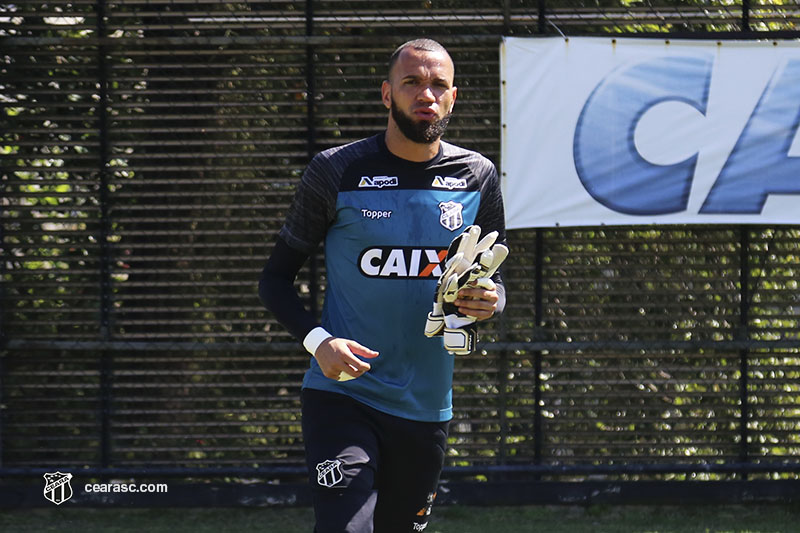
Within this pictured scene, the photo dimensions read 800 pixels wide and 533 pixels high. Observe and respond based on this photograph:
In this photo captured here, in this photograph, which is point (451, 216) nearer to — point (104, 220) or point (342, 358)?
point (342, 358)

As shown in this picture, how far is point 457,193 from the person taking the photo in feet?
12.1

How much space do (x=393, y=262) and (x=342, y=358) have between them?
0.49 m

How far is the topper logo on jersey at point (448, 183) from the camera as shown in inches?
144

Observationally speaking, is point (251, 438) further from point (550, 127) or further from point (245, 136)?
point (550, 127)

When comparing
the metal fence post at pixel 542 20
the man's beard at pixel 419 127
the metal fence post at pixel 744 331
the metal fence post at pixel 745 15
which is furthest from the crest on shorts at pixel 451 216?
the metal fence post at pixel 745 15

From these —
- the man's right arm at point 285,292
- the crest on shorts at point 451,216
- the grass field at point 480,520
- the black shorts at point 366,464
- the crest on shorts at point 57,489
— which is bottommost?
A: the grass field at point 480,520

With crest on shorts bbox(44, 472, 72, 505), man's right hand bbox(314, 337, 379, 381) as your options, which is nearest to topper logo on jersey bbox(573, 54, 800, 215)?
man's right hand bbox(314, 337, 379, 381)

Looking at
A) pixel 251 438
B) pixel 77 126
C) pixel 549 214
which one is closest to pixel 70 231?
pixel 77 126

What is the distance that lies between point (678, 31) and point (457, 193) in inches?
113

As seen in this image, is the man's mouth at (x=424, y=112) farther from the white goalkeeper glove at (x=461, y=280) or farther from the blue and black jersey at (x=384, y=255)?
the white goalkeeper glove at (x=461, y=280)

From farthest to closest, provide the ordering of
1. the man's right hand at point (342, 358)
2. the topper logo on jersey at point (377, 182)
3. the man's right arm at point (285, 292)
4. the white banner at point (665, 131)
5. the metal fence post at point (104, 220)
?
the metal fence post at point (104, 220) → the white banner at point (665, 131) → the topper logo on jersey at point (377, 182) → the man's right arm at point (285, 292) → the man's right hand at point (342, 358)

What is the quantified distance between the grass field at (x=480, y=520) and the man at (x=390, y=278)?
2357 millimetres

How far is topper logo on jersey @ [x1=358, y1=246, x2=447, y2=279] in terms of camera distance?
3.54 metres

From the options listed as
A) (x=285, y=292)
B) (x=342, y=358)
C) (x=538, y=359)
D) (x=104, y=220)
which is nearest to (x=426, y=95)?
(x=285, y=292)
